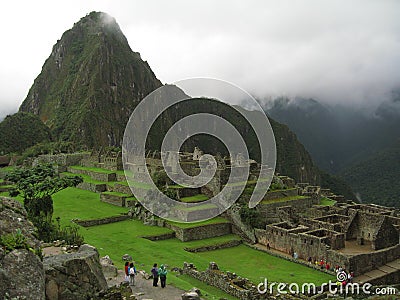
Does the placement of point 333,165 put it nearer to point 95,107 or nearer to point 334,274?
point 95,107

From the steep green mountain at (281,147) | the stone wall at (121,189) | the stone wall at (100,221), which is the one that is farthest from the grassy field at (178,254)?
the steep green mountain at (281,147)

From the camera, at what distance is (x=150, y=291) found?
33.3ft

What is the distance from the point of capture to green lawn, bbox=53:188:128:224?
21858mm

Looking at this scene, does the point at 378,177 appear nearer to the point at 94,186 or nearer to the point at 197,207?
the point at 94,186

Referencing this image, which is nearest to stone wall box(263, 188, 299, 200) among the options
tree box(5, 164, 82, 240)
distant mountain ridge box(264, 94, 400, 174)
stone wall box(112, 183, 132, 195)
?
stone wall box(112, 183, 132, 195)

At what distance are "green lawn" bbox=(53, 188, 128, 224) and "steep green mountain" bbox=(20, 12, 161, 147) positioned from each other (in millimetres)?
75824

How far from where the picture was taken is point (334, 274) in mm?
15922

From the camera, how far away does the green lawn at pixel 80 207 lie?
21858 mm

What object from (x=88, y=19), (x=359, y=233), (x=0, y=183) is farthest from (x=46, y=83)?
(x=359, y=233)

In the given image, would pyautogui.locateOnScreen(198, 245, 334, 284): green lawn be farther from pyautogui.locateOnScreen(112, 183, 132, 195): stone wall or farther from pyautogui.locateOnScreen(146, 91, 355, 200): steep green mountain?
pyautogui.locateOnScreen(146, 91, 355, 200): steep green mountain

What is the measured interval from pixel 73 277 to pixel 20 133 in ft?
259

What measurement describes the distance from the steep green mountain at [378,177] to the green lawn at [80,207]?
45.9 m

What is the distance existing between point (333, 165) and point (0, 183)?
86737 millimetres

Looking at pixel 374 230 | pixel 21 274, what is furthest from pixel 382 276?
pixel 21 274
